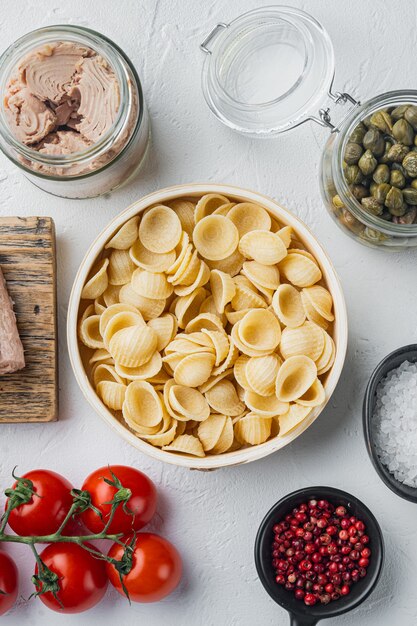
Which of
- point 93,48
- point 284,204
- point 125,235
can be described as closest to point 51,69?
point 93,48

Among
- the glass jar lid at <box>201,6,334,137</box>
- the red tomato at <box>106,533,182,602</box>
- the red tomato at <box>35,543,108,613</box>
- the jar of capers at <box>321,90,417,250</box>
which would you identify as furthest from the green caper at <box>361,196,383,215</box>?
the red tomato at <box>35,543,108,613</box>

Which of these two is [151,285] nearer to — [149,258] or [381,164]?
[149,258]

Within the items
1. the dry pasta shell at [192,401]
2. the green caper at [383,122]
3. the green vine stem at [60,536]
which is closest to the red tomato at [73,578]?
the green vine stem at [60,536]

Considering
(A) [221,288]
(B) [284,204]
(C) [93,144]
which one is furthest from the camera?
(B) [284,204]

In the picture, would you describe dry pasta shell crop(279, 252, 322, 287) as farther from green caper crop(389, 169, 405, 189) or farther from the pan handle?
the pan handle

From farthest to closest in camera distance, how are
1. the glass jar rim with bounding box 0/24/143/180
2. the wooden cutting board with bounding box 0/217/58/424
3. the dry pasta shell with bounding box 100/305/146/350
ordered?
the wooden cutting board with bounding box 0/217/58/424 → the dry pasta shell with bounding box 100/305/146/350 → the glass jar rim with bounding box 0/24/143/180

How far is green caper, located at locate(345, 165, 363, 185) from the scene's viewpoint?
1419 millimetres

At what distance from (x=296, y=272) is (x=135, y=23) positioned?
0.65 m

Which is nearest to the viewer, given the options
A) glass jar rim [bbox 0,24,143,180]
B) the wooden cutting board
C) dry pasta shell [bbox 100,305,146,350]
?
glass jar rim [bbox 0,24,143,180]

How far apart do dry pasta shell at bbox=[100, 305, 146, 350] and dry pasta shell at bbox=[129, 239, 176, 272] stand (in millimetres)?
95

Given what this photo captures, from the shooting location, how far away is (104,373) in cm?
151

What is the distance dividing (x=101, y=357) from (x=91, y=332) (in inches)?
2.1

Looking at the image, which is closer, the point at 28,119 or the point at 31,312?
the point at 28,119

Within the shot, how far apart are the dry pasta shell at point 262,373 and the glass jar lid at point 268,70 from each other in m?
0.46
